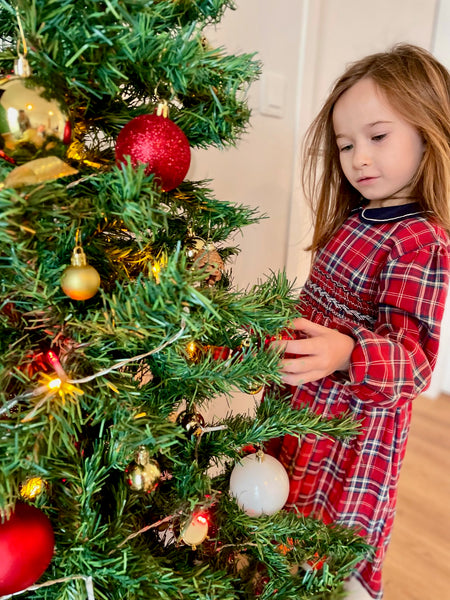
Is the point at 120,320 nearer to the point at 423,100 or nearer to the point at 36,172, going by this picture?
the point at 36,172

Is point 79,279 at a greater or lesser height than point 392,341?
greater

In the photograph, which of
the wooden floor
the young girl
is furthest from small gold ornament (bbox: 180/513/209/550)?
the wooden floor

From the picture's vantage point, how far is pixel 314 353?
484 millimetres

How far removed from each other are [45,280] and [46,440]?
0.41 ft

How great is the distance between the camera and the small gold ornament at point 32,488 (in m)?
0.37

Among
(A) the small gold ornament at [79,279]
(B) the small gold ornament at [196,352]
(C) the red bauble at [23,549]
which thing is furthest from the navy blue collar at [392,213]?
(C) the red bauble at [23,549]

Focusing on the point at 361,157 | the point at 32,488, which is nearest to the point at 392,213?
the point at 361,157

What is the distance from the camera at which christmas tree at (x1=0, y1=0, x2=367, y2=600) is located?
28 centimetres

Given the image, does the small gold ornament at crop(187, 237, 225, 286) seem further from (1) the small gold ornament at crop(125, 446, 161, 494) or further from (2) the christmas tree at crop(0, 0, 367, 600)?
(1) the small gold ornament at crop(125, 446, 161, 494)

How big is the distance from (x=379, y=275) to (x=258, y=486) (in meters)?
0.34

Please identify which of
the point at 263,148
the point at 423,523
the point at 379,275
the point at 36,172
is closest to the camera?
the point at 36,172

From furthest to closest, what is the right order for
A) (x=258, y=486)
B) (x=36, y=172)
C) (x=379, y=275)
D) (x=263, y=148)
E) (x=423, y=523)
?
(x=423, y=523), (x=263, y=148), (x=379, y=275), (x=258, y=486), (x=36, y=172)

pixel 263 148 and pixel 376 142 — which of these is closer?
pixel 376 142

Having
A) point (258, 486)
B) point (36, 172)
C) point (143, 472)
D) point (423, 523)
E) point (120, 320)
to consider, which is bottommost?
point (423, 523)
